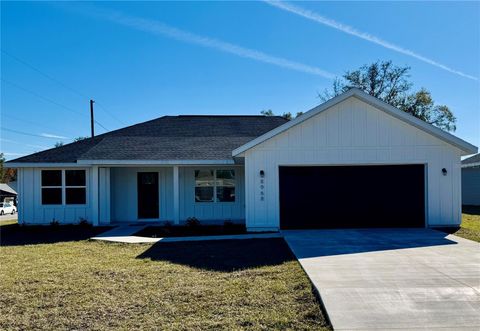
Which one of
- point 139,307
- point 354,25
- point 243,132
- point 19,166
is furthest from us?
point 243,132

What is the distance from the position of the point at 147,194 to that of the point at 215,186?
295 cm

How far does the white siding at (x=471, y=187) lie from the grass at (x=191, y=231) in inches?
831

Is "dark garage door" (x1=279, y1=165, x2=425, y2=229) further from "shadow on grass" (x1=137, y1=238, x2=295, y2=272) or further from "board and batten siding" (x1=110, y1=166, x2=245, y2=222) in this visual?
"board and batten siding" (x1=110, y1=166, x2=245, y2=222)

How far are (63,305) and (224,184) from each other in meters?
11.1

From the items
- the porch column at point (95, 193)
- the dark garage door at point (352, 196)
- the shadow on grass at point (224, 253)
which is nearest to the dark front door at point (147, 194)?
the porch column at point (95, 193)

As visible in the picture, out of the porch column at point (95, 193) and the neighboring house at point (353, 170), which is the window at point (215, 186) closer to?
the neighboring house at point (353, 170)

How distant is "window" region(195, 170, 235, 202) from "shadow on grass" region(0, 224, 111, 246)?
4.02 meters

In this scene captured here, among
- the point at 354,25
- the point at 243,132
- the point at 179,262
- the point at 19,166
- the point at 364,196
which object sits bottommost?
the point at 179,262

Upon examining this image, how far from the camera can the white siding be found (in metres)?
27.2

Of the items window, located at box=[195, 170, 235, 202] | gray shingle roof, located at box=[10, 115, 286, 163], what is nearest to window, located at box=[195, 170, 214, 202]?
window, located at box=[195, 170, 235, 202]

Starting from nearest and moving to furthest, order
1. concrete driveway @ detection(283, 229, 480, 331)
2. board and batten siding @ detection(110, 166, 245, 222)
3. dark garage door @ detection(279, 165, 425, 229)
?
concrete driveway @ detection(283, 229, 480, 331) < dark garage door @ detection(279, 165, 425, 229) < board and batten siding @ detection(110, 166, 245, 222)

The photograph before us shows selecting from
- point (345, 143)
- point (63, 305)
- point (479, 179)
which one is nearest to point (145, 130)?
point (345, 143)

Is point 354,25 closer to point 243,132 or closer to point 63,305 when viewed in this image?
point 243,132

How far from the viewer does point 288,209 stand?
1302 centimetres
